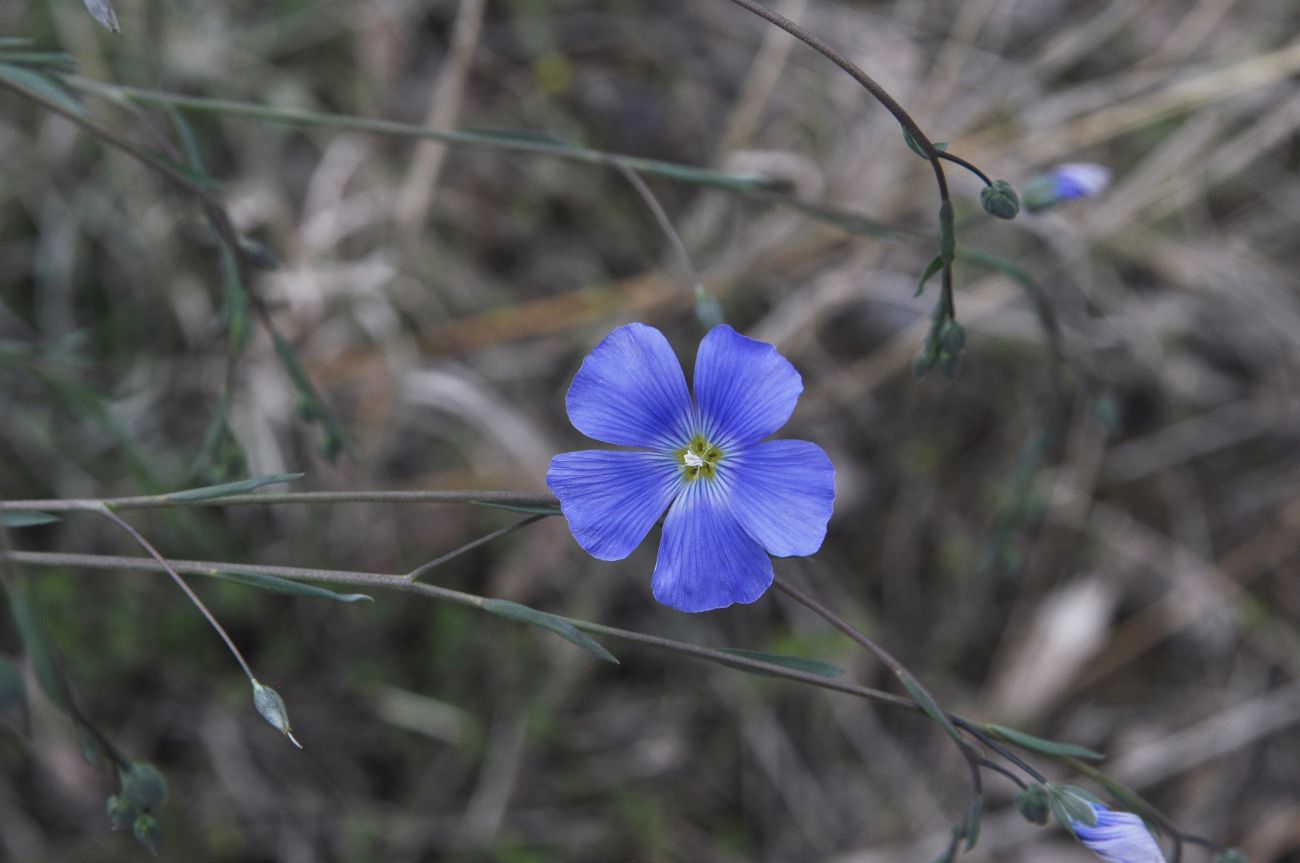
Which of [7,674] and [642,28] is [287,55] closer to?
[642,28]

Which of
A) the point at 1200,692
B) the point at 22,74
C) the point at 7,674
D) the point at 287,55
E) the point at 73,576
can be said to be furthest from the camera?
the point at 287,55

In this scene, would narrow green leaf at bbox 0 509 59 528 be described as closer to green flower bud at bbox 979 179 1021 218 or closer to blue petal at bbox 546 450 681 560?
blue petal at bbox 546 450 681 560

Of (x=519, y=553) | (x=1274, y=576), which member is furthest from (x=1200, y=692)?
(x=519, y=553)

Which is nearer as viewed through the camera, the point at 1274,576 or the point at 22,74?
the point at 22,74

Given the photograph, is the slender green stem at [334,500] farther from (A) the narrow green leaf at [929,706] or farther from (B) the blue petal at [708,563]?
(A) the narrow green leaf at [929,706]

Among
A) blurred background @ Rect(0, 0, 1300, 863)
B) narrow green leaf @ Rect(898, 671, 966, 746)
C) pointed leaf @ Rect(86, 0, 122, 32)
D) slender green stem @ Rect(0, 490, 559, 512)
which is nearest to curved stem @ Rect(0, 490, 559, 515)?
slender green stem @ Rect(0, 490, 559, 512)

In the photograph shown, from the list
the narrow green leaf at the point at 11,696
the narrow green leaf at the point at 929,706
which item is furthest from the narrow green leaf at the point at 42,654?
the narrow green leaf at the point at 929,706

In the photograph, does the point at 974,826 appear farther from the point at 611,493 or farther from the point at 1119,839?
the point at 611,493
